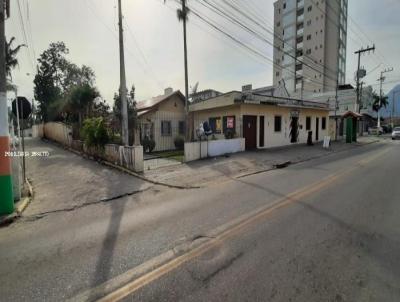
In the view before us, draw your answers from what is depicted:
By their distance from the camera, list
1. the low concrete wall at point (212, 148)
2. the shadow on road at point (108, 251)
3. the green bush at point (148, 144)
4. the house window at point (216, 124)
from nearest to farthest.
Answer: the shadow on road at point (108, 251) → the low concrete wall at point (212, 148) → the green bush at point (148, 144) → the house window at point (216, 124)

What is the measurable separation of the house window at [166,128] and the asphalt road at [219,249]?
14261 mm

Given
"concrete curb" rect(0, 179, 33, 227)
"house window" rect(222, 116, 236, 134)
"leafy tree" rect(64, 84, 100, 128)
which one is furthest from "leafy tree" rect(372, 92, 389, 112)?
"concrete curb" rect(0, 179, 33, 227)

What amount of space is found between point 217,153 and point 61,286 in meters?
12.1

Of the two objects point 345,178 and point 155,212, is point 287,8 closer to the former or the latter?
point 345,178

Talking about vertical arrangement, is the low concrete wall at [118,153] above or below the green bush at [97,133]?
below

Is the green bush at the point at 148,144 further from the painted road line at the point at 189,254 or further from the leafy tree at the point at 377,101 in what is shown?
the leafy tree at the point at 377,101

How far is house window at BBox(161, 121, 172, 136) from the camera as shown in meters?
20.7

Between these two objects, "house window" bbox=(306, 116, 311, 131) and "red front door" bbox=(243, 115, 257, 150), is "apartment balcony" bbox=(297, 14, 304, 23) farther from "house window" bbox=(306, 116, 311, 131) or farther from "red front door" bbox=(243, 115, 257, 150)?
"red front door" bbox=(243, 115, 257, 150)

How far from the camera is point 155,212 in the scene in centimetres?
576

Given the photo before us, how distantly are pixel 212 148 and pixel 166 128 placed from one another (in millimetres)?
7761

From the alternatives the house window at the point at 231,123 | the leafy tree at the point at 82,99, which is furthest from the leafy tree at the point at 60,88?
the house window at the point at 231,123

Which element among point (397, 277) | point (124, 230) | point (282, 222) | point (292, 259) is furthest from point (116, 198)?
point (397, 277)

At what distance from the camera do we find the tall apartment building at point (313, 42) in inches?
2232

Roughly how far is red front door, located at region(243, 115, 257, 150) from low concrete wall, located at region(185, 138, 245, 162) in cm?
128
